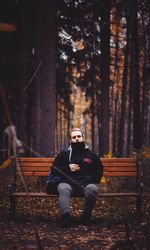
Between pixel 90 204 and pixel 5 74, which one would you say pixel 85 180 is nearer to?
pixel 90 204

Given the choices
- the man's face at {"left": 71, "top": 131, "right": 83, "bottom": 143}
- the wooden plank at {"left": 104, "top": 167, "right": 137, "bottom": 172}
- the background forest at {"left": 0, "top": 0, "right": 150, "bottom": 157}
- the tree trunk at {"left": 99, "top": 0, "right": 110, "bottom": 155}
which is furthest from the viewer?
the tree trunk at {"left": 99, "top": 0, "right": 110, "bottom": 155}

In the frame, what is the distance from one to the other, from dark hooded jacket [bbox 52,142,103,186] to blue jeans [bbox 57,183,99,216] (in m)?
0.25

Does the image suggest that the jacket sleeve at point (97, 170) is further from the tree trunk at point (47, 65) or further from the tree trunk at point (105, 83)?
the tree trunk at point (105, 83)

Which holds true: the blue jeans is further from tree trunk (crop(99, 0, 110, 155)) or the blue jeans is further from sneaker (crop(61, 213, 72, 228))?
tree trunk (crop(99, 0, 110, 155))

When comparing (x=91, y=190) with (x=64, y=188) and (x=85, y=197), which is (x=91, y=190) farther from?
(x=64, y=188)

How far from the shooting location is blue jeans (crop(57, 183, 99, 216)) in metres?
6.25

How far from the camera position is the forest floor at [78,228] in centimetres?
516

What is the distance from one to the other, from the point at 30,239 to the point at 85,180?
1501 millimetres

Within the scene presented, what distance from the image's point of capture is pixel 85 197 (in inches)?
252

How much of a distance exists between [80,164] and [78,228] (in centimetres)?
112

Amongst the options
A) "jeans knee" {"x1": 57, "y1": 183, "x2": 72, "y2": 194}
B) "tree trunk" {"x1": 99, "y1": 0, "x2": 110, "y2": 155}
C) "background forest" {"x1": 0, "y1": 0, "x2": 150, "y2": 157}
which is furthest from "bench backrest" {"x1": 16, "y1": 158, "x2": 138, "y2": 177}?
"tree trunk" {"x1": 99, "y1": 0, "x2": 110, "y2": 155}

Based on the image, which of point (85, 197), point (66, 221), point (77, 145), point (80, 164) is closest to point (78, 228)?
point (66, 221)

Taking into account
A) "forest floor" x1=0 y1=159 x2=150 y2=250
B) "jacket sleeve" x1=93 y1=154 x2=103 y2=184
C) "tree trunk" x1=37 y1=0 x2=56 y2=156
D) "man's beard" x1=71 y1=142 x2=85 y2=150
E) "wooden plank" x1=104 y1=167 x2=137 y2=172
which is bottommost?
"forest floor" x1=0 y1=159 x2=150 y2=250

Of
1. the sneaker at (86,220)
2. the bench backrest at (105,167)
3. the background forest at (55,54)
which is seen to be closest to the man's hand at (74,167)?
the sneaker at (86,220)
